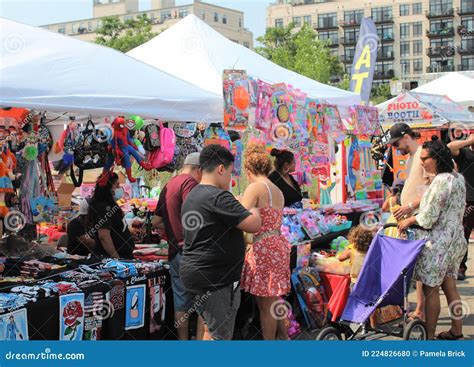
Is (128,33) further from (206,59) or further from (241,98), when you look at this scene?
(241,98)

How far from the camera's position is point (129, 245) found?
533cm

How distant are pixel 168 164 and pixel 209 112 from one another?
75 centimetres

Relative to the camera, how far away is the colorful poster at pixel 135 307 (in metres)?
4.50

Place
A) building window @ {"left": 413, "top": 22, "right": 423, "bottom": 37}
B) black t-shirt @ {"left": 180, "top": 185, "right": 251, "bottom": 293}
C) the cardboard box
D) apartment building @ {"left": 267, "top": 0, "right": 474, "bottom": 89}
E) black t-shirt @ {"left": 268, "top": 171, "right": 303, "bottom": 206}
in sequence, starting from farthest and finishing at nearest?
building window @ {"left": 413, "top": 22, "right": 423, "bottom": 37}, apartment building @ {"left": 267, "top": 0, "right": 474, "bottom": 89}, the cardboard box, black t-shirt @ {"left": 268, "top": 171, "right": 303, "bottom": 206}, black t-shirt @ {"left": 180, "top": 185, "right": 251, "bottom": 293}

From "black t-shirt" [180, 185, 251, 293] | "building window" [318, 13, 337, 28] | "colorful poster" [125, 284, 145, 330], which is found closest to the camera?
"black t-shirt" [180, 185, 251, 293]

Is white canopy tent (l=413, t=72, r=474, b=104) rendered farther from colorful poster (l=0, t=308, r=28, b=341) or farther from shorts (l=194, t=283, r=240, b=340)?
colorful poster (l=0, t=308, r=28, b=341)

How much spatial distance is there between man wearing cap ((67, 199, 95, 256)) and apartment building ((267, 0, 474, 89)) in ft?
246

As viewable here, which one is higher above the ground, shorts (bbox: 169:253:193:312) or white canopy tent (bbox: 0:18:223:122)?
white canopy tent (bbox: 0:18:223:122)

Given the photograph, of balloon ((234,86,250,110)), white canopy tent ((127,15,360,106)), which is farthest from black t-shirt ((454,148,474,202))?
balloon ((234,86,250,110))

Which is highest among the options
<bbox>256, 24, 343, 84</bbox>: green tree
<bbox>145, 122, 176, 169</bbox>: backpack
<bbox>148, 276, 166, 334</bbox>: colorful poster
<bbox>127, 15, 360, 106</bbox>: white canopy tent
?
<bbox>256, 24, 343, 84</bbox>: green tree

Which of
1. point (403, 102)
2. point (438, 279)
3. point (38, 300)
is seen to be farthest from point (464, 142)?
point (403, 102)

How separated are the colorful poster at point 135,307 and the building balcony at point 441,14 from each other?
81233 mm

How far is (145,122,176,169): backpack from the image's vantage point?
5.80 m

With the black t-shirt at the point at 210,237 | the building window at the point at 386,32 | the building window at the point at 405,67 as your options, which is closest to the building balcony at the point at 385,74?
the building window at the point at 405,67
